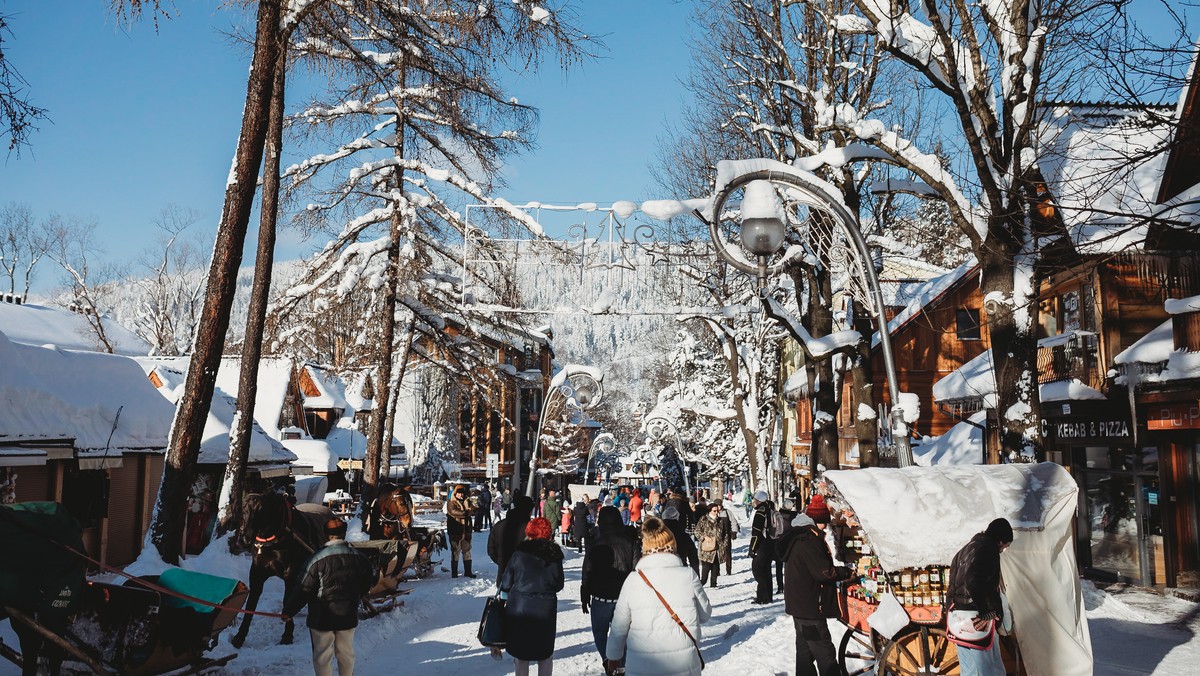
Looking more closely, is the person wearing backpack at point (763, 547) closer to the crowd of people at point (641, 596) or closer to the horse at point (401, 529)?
the crowd of people at point (641, 596)

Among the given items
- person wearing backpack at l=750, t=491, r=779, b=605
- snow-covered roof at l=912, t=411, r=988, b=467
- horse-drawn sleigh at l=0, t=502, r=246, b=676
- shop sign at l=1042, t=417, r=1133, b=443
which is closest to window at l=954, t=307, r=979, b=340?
snow-covered roof at l=912, t=411, r=988, b=467

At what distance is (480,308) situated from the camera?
2175 centimetres

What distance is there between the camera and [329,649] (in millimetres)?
8383

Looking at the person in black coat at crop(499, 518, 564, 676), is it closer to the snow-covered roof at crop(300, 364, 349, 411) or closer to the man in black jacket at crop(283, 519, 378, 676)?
the man in black jacket at crop(283, 519, 378, 676)

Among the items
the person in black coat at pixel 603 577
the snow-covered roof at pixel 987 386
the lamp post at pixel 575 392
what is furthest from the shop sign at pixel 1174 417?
the lamp post at pixel 575 392

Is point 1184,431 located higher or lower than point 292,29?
lower

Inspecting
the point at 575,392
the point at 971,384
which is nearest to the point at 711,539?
the point at 971,384

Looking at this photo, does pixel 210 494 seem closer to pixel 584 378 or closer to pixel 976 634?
pixel 584 378

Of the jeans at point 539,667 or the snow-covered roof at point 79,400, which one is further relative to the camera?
the snow-covered roof at point 79,400

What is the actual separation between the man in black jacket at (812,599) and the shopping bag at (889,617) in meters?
0.66

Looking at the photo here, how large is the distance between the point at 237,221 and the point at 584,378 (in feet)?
63.9

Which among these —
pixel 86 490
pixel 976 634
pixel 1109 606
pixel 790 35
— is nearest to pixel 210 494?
pixel 86 490

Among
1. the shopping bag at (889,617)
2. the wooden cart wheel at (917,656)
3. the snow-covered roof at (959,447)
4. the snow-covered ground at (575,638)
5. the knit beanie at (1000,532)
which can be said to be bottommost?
the snow-covered ground at (575,638)

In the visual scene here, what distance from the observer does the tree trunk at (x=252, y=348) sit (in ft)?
54.5
